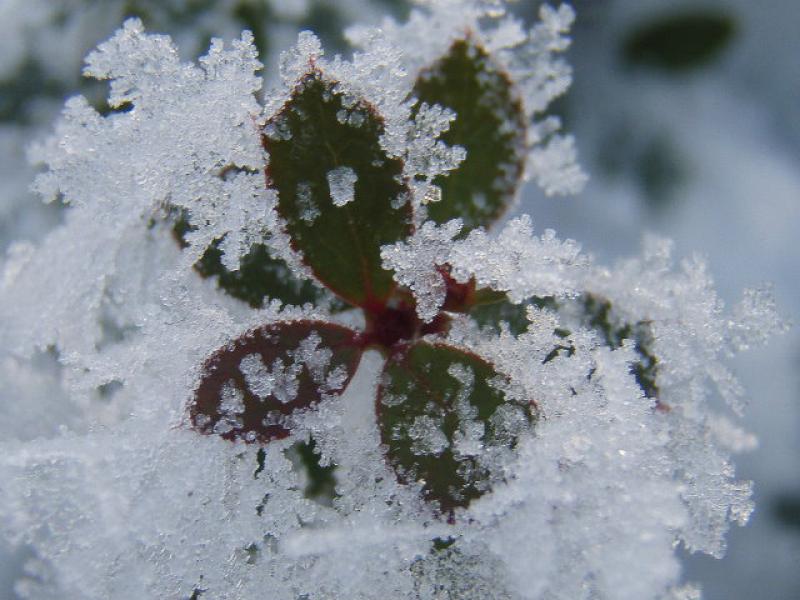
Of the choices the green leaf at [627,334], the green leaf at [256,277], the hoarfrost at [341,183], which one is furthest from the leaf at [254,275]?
the green leaf at [627,334]

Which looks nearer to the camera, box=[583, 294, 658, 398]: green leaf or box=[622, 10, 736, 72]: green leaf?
box=[583, 294, 658, 398]: green leaf

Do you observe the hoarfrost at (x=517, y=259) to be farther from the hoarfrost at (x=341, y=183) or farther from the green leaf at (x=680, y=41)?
the green leaf at (x=680, y=41)

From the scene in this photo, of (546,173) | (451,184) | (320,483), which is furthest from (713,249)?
(320,483)

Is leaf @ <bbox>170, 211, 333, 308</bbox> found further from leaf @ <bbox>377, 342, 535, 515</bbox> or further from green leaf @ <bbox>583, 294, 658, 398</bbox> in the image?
green leaf @ <bbox>583, 294, 658, 398</bbox>

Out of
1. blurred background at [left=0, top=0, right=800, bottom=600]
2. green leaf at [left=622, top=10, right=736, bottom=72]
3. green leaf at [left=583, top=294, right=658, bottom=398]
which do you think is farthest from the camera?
green leaf at [left=622, top=10, right=736, bottom=72]

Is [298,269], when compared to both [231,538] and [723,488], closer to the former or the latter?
[231,538]

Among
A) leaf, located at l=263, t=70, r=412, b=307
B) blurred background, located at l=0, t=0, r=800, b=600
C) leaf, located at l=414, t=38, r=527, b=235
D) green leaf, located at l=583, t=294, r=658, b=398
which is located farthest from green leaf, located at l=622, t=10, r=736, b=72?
leaf, located at l=263, t=70, r=412, b=307
